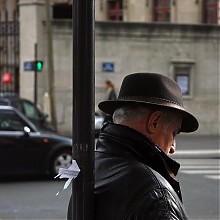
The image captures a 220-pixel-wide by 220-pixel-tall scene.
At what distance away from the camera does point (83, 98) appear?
2201 mm

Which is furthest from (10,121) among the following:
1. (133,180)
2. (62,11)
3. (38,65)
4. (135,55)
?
(62,11)

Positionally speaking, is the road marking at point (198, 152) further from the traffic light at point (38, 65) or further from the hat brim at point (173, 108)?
the hat brim at point (173, 108)

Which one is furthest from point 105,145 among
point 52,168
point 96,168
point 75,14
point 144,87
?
point 52,168

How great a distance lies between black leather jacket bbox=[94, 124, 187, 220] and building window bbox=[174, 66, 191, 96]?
2049 cm

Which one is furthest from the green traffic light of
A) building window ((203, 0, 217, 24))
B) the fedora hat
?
the fedora hat

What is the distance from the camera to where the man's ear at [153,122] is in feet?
7.16

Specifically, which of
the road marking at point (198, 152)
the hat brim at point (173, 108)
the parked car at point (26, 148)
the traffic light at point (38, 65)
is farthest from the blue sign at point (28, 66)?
the hat brim at point (173, 108)

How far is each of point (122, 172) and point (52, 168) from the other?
29.3ft

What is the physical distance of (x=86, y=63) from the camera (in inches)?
87.0

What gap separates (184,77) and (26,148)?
13.1 m

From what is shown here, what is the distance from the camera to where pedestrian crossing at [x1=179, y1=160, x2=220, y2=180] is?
40.2 feet

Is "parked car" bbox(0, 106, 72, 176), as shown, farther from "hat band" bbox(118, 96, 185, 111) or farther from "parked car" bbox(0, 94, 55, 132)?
"hat band" bbox(118, 96, 185, 111)

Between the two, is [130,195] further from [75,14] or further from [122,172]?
[75,14]

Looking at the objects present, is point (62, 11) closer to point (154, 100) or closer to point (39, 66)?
point (39, 66)
